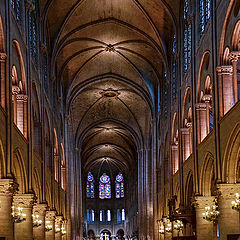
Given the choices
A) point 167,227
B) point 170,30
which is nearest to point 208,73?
point 170,30

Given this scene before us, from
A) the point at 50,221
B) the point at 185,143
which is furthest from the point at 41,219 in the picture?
the point at 185,143

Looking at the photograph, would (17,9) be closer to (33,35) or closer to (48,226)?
(33,35)

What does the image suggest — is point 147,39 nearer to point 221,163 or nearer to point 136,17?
point 136,17

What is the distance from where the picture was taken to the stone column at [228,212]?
22062 mm

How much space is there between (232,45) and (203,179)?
29.6 ft

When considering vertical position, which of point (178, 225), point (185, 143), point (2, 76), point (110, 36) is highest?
point (110, 36)

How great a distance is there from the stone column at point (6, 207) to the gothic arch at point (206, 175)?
10.8m

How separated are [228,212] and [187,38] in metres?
14.4

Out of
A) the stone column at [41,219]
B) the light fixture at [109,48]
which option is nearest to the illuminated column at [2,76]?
the stone column at [41,219]

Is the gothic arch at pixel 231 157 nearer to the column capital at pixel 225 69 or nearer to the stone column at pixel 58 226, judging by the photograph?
the column capital at pixel 225 69

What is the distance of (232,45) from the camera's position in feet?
71.3

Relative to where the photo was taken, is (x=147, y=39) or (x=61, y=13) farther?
(x=147, y=39)

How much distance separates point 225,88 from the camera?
910 inches

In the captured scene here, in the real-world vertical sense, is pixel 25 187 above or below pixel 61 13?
below
